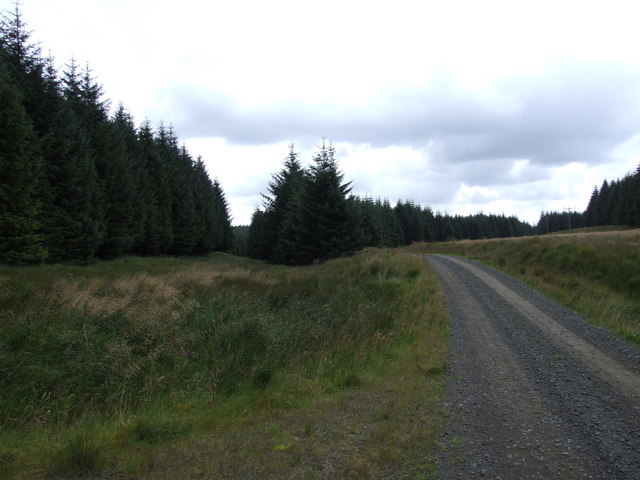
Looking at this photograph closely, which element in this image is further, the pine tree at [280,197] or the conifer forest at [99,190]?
the pine tree at [280,197]

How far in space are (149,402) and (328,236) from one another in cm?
2267

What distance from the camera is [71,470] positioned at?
378cm

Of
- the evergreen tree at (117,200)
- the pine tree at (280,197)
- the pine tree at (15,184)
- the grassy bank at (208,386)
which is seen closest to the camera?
the grassy bank at (208,386)

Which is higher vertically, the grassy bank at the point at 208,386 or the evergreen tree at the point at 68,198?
the evergreen tree at the point at 68,198

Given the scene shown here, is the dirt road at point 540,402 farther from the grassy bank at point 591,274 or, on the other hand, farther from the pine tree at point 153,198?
the pine tree at point 153,198

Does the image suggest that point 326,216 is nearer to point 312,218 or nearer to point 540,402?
point 312,218

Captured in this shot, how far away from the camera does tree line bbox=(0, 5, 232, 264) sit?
19188mm

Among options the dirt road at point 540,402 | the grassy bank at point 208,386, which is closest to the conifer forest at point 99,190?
the grassy bank at point 208,386

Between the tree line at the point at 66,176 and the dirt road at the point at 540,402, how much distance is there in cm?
2169

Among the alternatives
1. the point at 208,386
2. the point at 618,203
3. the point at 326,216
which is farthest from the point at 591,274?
the point at 618,203

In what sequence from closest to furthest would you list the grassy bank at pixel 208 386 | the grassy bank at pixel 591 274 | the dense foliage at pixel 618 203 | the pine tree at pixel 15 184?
the grassy bank at pixel 208 386
the grassy bank at pixel 591 274
the pine tree at pixel 15 184
the dense foliage at pixel 618 203

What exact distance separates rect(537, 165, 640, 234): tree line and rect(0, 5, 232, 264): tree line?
7738 centimetres

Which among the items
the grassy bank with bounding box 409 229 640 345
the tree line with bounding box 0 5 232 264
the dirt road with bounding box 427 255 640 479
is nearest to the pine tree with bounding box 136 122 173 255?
the tree line with bounding box 0 5 232 264

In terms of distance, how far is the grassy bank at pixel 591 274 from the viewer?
11.5 meters
